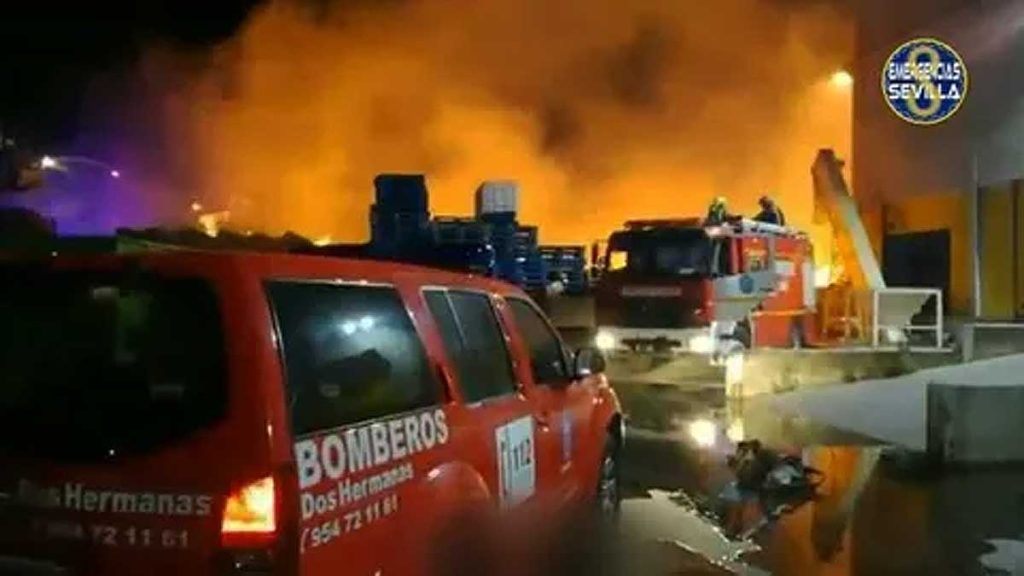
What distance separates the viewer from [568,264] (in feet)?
82.5

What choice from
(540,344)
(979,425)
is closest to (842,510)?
(979,425)

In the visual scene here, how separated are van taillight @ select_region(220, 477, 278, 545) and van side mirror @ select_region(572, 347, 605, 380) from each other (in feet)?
11.0

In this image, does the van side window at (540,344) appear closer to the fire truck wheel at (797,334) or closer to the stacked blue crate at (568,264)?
the fire truck wheel at (797,334)

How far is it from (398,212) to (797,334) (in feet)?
19.2

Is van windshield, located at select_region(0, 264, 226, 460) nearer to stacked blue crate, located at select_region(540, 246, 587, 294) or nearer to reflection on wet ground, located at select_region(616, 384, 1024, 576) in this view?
reflection on wet ground, located at select_region(616, 384, 1024, 576)

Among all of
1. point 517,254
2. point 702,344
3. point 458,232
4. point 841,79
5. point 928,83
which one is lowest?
point 702,344

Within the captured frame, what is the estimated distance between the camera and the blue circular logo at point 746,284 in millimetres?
17766

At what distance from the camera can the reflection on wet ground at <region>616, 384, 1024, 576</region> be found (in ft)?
24.0

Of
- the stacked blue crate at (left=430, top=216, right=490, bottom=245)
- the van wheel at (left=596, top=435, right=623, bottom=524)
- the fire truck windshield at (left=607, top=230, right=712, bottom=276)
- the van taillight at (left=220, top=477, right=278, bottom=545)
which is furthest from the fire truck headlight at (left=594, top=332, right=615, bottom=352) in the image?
the van taillight at (left=220, top=477, right=278, bottom=545)

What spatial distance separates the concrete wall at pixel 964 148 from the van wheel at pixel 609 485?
54.8ft

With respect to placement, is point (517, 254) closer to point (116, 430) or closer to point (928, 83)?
point (928, 83)

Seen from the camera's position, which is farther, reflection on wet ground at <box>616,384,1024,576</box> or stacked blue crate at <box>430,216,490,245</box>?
stacked blue crate at <box>430,216,490,245</box>

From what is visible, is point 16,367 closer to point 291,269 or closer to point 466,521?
point 291,269

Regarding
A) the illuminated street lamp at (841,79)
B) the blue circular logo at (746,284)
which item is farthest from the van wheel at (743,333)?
the illuminated street lamp at (841,79)
